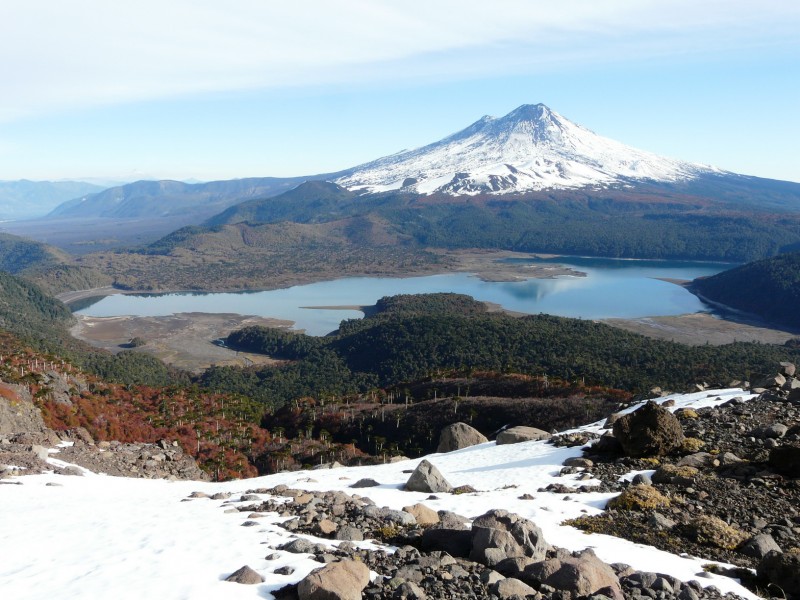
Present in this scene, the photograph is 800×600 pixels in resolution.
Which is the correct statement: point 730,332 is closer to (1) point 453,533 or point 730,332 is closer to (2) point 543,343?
(2) point 543,343

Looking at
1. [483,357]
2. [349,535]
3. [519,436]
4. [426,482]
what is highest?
[349,535]

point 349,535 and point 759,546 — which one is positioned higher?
point 349,535

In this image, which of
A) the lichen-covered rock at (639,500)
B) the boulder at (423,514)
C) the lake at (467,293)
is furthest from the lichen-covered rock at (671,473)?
the lake at (467,293)

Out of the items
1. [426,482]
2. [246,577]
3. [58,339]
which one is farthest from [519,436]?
[58,339]

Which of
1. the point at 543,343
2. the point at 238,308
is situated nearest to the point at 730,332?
the point at 543,343

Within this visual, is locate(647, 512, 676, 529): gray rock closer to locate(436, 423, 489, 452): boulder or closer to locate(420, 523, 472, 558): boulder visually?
locate(420, 523, 472, 558): boulder

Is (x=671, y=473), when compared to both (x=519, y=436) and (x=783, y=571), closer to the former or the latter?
(x=783, y=571)

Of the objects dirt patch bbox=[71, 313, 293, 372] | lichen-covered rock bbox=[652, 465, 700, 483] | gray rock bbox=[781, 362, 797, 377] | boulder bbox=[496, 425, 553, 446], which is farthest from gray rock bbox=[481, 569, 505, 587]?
dirt patch bbox=[71, 313, 293, 372]
